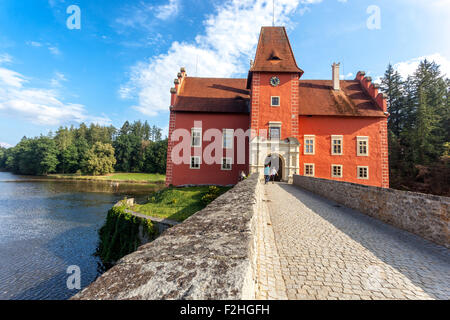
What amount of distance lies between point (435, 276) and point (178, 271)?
4.44 metres

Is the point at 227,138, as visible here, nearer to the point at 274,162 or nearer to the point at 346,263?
the point at 274,162

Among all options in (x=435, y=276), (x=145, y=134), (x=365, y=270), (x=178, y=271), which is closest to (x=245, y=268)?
(x=178, y=271)

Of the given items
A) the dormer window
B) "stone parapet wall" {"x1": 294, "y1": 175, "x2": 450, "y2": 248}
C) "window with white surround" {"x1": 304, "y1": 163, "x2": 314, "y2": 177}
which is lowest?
"stone parapet wall" {"x1": 294, "y1": 175, "x2": 450, "y2": 248}

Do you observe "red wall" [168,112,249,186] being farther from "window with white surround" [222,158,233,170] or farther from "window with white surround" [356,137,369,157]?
"window with white surround" [356,137,369,157]

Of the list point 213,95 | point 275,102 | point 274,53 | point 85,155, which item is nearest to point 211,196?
point 275,102

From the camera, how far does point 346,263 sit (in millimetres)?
3719

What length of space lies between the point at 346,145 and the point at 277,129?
26.0 ft

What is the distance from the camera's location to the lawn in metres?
13.2

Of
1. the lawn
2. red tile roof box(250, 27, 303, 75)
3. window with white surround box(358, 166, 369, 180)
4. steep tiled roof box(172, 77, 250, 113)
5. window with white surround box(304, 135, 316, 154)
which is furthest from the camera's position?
steep tiled roof box(172, 77, 250, 113)

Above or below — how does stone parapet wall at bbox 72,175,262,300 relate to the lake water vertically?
above

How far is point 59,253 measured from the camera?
13258 mm

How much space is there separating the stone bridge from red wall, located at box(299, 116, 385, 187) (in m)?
15.0

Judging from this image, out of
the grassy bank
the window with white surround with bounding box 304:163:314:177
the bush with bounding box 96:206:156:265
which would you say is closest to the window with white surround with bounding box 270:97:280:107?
the window with white surround with bounding box 304:163:314:177
